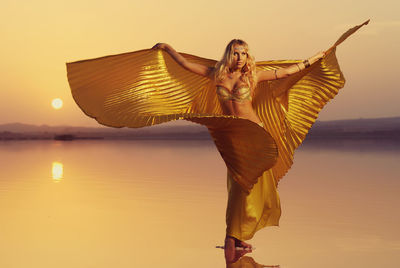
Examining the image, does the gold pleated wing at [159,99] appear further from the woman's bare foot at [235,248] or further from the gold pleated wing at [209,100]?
the woman's bare foot at [235,248]

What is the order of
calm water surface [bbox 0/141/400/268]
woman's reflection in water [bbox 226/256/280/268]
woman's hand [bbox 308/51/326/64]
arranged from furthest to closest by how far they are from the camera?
woman's hand [bbox 308/51/326/64]
calm water surface [bbox 0/141/400/268]
woman's reflection in water [bbox 226/256/280/268]

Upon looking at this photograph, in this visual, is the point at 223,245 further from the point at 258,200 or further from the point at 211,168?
the point at 211,168

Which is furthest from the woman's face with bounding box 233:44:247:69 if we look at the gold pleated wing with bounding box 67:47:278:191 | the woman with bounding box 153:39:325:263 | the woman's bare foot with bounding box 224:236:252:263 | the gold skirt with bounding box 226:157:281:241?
the woman's bare foot with bounding box 224:236:252:263

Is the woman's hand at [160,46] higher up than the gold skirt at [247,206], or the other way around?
the woman's hand at [160,46]

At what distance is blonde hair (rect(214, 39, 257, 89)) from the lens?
6340mm

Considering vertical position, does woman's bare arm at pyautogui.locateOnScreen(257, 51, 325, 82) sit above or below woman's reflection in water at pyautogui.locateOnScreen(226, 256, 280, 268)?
above

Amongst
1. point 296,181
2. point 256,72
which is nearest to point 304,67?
point 256,72

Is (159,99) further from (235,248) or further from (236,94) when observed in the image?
(235,248)

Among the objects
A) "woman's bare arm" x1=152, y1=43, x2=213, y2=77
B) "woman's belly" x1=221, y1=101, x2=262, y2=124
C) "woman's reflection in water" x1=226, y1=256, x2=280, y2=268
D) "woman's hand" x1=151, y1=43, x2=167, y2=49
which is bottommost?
"woman's reflection in water" x1=226, y1=256, x2=280, y2=268

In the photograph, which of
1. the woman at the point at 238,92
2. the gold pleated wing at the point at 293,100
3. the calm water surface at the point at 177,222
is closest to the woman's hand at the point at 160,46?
the woman at the point at 238,92

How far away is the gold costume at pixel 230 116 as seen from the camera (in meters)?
6.33

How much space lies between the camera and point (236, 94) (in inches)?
254

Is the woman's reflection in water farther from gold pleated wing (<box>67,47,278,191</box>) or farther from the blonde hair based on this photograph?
the blonde hair

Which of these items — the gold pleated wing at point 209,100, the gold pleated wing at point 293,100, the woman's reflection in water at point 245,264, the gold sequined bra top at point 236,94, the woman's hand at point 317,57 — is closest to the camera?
the woman's reflection in water at point 245,264
